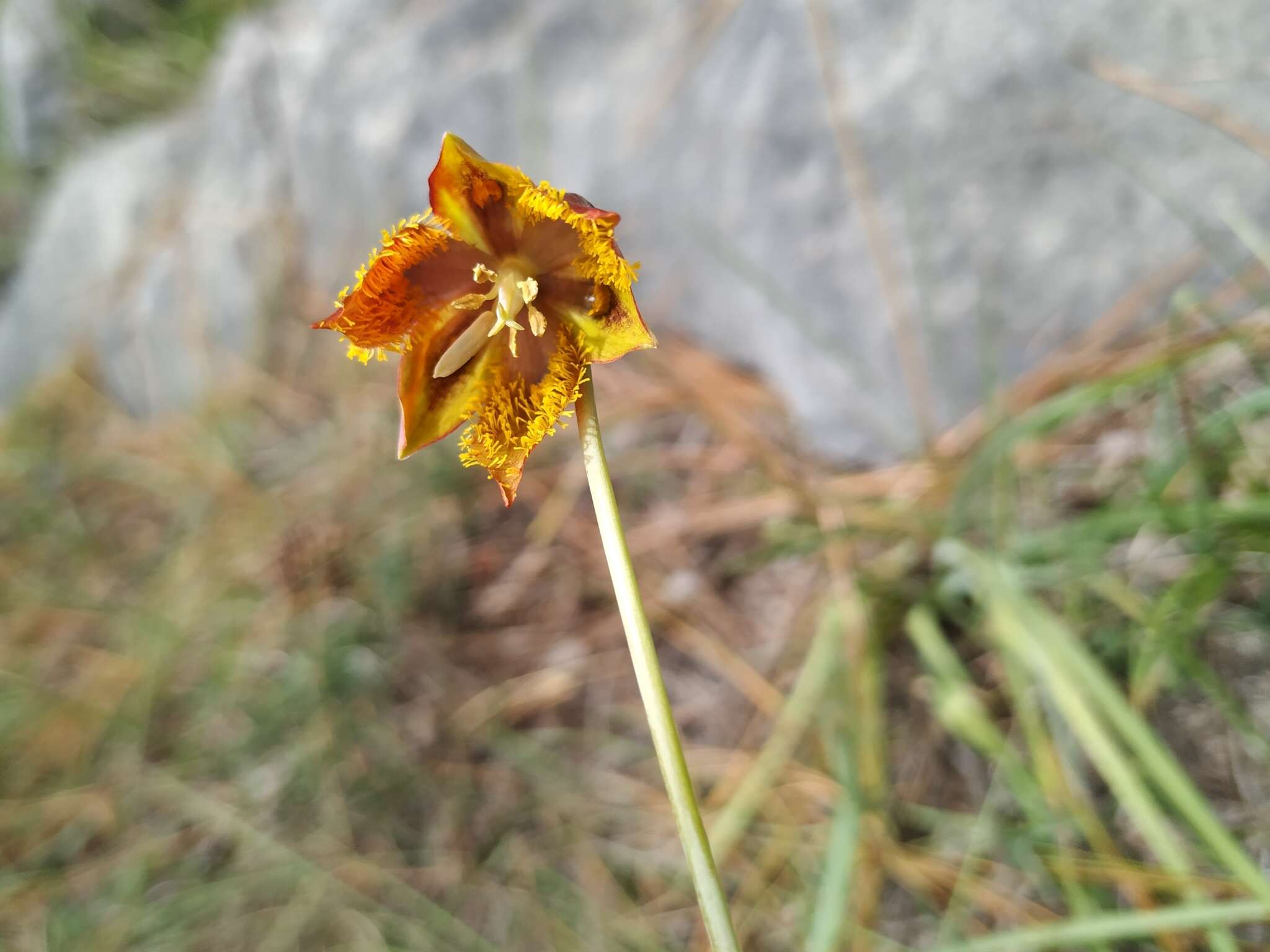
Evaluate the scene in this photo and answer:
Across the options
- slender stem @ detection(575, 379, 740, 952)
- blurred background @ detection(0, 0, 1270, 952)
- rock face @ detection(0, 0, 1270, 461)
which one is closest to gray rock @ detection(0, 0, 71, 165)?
rock face @ detection(0, 0, 1270, 461)

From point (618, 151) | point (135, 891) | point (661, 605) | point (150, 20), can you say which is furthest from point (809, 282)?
point (150, 20)

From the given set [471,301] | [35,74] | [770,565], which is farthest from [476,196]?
[35,74]

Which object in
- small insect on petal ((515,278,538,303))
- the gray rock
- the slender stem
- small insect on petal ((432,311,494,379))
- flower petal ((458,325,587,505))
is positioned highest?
the gray rock

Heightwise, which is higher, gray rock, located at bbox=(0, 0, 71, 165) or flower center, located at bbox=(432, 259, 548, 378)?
gray rock, located at bbox=(0, 0, 71, 165)

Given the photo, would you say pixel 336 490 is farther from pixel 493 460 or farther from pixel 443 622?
pixel 493 460

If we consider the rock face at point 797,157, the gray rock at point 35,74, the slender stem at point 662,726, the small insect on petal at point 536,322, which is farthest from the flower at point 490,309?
the gray rock at point 35,74

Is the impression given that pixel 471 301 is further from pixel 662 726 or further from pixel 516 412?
pixel 662 726

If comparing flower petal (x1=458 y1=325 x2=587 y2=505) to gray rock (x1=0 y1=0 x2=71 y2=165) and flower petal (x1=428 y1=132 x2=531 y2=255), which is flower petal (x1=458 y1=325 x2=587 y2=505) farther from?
gray rock (x1=0 y1=0 x2=71 y2=165)

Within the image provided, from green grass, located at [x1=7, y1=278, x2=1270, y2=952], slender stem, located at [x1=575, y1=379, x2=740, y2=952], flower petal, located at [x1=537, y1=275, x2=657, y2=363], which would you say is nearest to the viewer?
slender stem, located at [x1=575, y1=379, x2=740, y2=952]
